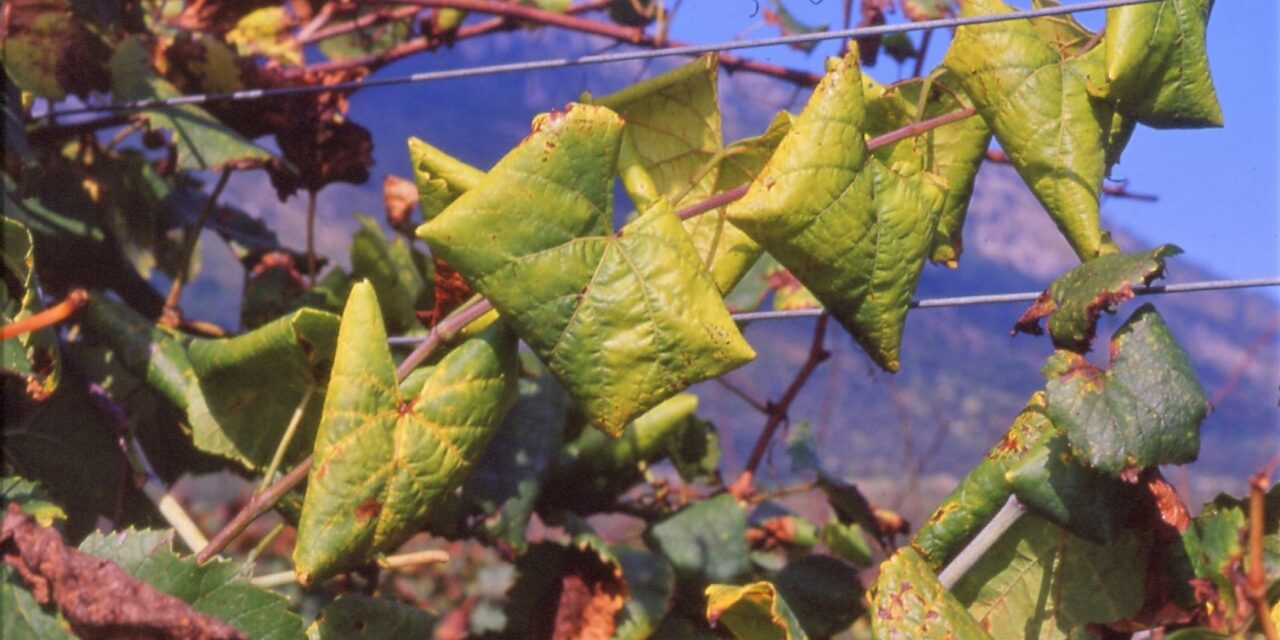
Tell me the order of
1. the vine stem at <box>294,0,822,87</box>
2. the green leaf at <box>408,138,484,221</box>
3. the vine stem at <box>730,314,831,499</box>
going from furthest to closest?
the vine stem at <box>294,0,822,87</box> < the vine stem at <box>730,314,831,499</box> < the green leaf at <box>408,138,484,221</box>

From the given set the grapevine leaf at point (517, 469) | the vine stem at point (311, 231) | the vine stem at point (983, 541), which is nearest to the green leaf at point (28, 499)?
the grapevine leaf at point (517, 469)

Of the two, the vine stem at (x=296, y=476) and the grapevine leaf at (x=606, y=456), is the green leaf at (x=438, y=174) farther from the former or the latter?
the grapevine leaf at (x=606, y=456)

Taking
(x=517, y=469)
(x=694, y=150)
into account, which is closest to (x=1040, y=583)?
(x=694, y=150)

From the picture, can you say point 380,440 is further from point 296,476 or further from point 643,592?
point 643,592

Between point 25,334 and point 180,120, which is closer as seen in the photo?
point 25,334

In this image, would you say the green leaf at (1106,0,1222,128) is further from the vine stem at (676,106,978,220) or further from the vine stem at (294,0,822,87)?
the vine stem at (294,0,822,87)

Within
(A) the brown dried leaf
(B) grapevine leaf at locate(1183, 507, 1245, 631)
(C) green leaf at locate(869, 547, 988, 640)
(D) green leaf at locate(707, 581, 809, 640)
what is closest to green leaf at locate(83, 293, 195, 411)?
(A) the brown dried leaf
